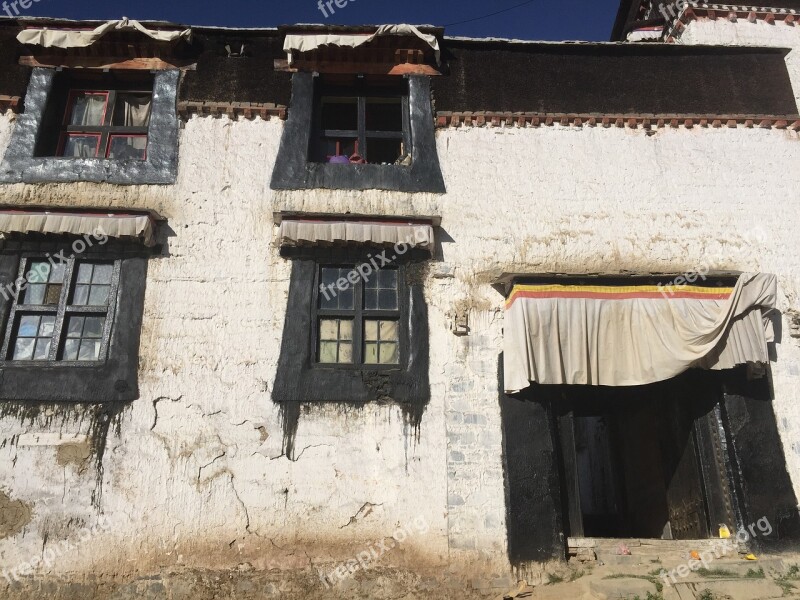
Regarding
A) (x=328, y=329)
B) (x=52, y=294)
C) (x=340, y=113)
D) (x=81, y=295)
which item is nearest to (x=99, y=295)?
(x=81, y=295)

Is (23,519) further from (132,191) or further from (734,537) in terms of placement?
(734,537)

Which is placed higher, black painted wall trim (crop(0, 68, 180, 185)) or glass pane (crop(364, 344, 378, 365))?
black painted wall trim (crop(0, 68, 180, 185))

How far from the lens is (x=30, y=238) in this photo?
25.1 feet

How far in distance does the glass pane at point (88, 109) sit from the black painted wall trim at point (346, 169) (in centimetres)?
261

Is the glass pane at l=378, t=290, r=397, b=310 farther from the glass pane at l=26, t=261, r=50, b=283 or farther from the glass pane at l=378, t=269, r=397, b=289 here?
the glass pane at l=26, t=261, r=50, b=283

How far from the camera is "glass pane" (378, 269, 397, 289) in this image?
7.83 meters

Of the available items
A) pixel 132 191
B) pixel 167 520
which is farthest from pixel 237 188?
pixel 167 520

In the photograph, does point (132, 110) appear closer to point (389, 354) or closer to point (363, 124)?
point (363, 124)

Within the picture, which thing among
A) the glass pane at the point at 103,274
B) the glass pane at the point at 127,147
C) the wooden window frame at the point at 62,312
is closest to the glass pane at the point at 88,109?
the glass pane at the point at 127,147

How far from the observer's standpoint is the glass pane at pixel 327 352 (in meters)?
7.50

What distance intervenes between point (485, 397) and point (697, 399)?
8.71 feet

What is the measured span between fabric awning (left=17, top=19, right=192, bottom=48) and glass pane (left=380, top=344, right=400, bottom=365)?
511cm

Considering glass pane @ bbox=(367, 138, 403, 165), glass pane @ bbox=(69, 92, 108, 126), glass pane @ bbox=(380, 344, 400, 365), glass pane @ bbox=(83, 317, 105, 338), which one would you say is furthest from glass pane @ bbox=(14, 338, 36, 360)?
glass pane @ bbox=(367, 138, 403, 165)

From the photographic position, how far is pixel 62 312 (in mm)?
7387
